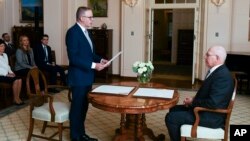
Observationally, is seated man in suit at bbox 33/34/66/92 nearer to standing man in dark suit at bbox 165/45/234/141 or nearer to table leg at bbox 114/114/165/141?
table leg at bbox 114/114/165/141

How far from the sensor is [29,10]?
949 centimetres

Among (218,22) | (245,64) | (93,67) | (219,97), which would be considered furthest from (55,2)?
(219,97)

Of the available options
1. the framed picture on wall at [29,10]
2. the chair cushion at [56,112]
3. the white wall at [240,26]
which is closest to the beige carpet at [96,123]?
the chair cushion at [56,112]

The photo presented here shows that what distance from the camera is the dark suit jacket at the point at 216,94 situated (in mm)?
2990

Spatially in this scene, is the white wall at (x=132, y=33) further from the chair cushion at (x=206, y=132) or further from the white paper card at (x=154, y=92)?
the chair cushion at (x=206, y=132)

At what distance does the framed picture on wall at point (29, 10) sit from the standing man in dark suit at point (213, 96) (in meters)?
7.13

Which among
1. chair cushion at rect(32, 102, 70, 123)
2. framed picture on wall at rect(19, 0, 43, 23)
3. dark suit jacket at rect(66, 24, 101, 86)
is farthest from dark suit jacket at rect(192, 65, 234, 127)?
framed picture on wall at rect(19, 0, 43, 23)

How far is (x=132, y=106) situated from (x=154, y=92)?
25.0 inches

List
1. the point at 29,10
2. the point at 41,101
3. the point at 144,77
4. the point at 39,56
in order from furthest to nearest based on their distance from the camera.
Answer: the point at 29,10 → the point at 39,56 → the point at 144,77 → the point at 41,101

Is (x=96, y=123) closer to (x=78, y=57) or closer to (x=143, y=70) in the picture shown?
(x=143, y=70)

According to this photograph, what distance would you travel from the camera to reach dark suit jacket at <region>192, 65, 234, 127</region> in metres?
2.99

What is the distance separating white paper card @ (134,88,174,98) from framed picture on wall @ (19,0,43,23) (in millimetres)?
6542

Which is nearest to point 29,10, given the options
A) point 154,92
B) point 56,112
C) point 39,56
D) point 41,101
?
point 39,56

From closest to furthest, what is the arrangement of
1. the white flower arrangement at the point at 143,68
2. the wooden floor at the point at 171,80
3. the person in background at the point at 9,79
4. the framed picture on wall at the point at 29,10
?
the white flower arrangement at the point at 143,68, the person in background at the point at 9,79, the wooden floor at the point at 171,80, the framed picture on wall at the point at 29,10
